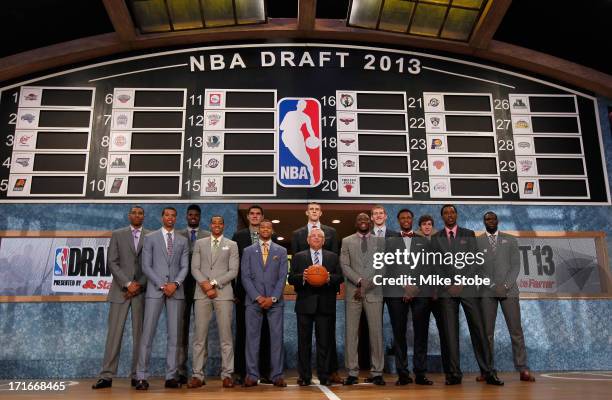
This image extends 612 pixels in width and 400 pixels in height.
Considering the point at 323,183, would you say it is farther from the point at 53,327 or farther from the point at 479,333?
the point at 53,327

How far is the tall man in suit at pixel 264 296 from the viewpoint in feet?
14.4

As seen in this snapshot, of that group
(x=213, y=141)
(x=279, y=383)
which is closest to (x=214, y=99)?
(x=213, y=141)

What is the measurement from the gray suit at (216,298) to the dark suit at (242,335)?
0.18 meters

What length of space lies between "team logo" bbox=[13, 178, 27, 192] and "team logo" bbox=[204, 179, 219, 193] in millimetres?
2379

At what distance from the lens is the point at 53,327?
624 centimetres

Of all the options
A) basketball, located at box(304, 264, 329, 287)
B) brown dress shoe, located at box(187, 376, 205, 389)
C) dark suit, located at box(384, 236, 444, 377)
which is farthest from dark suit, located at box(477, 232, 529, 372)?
brown dress shoe, located at box(187, 376, 205, 389)

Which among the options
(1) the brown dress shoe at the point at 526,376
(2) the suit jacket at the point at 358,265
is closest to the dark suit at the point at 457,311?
(1) the brown dress shoe at the point at 526,376

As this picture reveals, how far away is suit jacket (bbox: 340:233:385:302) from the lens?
4.54 m

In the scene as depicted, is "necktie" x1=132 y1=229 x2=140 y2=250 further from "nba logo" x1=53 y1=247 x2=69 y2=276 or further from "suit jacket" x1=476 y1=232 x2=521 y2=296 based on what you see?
"suit jacket" x1=476 y1=232 x2=521 y2=296

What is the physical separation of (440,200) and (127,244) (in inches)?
159

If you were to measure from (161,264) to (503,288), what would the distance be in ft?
10.3

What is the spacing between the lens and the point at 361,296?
4523 mm

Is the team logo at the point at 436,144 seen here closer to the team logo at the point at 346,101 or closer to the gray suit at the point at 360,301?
the team logo at the point at 346,101

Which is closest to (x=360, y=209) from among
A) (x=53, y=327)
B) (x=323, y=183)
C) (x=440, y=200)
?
(x=323, y=183)
